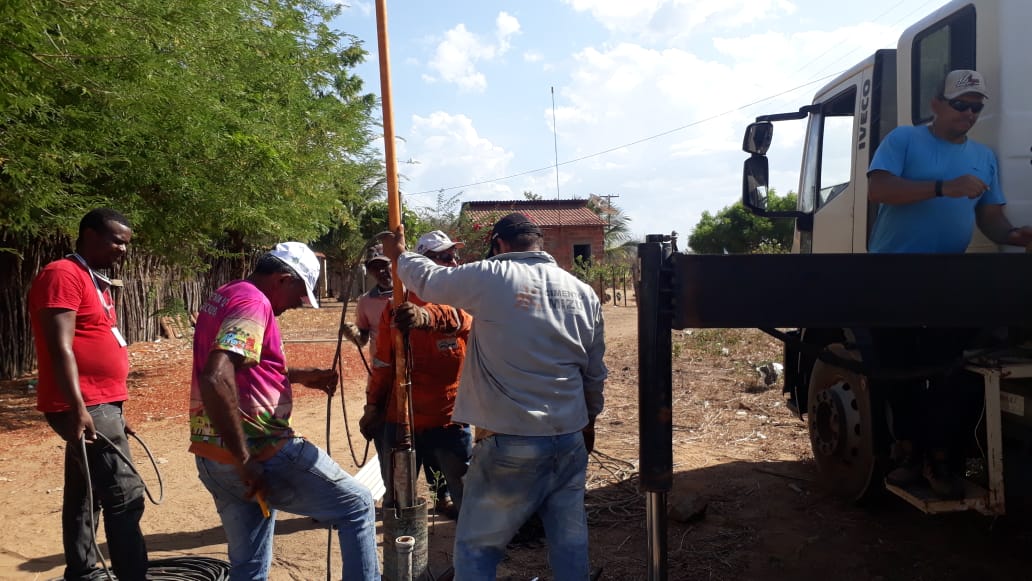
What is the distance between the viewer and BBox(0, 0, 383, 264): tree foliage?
5.68 meters

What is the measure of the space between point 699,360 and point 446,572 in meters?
8.49

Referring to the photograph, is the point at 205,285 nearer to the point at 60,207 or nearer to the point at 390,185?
the point at 60,207

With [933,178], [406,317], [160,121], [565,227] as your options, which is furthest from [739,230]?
[406,317]

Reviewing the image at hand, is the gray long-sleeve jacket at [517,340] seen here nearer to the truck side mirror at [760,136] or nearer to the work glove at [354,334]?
the work glove at [354,334]

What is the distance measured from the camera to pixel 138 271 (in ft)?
45.0

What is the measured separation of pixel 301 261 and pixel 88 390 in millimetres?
1366

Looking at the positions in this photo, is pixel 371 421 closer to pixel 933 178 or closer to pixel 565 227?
pixel 933 178

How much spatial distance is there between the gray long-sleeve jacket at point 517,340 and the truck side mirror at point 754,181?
245 cm

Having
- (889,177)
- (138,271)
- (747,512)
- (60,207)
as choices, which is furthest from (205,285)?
(889,177)

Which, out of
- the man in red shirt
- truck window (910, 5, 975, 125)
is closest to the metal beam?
truck window (910, 5, 975, 125)

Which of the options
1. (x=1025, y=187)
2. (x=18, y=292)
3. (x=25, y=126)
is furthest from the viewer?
(x=18, y=292)

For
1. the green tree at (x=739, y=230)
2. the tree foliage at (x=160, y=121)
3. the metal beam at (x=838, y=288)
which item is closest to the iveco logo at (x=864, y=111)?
the metal beam at (x=838, y=288)

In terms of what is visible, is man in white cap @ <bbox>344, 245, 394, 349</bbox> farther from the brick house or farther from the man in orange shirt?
the brick house

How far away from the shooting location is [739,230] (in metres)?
38.2
